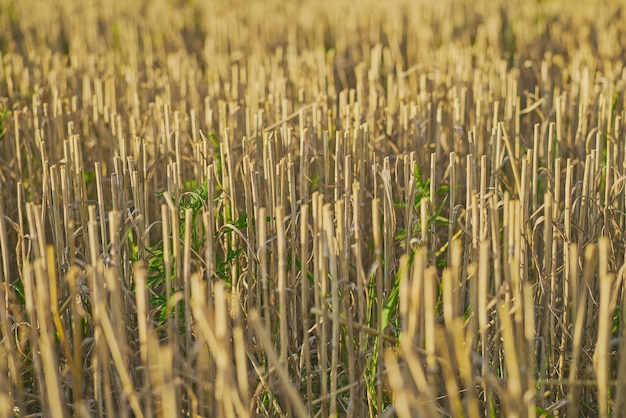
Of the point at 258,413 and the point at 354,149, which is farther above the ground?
the point at 354,149

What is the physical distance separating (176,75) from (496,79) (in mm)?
1355

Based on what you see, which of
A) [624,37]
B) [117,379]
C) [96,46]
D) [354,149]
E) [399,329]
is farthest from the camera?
[96,46]

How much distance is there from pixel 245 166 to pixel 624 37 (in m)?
3.45

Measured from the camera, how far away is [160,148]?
243 centimetres

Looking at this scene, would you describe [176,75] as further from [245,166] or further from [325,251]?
[325,251]

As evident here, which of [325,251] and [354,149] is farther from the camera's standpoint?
[354,149]

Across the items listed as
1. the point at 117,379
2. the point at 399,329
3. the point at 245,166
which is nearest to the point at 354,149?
the point at 245,166

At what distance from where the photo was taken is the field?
1.34m

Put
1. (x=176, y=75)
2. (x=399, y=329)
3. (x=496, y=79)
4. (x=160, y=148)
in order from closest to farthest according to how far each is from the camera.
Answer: (x=399, y=329)
(x=160, y=148)
(x=496, y=79)
(x=176, y=75)

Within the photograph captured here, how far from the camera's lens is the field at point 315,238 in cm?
134

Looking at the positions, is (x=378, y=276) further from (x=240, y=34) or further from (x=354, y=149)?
(x=240, y=34)

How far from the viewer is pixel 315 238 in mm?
1550

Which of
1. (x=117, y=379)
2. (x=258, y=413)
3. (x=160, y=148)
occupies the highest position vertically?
(x=160, y=148)

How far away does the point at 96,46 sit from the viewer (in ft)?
16.3
